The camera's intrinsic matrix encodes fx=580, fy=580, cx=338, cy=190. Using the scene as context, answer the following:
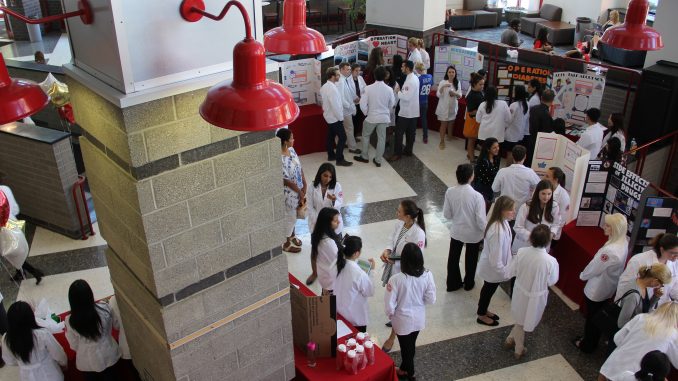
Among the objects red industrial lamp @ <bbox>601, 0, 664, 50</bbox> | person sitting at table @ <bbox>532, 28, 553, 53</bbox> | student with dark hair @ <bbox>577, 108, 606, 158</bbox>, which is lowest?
student with dark hair @ <bbox>577, 108, 606, 158</bbox>

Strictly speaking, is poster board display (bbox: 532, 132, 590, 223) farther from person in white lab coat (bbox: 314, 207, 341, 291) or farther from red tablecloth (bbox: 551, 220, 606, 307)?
person in white lab coat (bbox: 314, 207, 341, 291)

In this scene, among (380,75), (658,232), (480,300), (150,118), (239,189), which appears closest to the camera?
(150,118)

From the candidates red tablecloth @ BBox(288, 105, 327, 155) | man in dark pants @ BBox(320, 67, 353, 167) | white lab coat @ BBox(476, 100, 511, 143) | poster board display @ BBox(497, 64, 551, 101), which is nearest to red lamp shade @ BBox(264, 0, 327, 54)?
man in dark pants @ BBox(320, 67, 353, 167)

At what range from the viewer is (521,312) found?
490cm

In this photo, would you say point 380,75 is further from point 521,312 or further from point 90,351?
point 90,351

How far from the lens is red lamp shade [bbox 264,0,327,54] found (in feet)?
11.6

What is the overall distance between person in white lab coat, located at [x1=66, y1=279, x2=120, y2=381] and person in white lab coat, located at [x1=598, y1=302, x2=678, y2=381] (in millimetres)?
3566

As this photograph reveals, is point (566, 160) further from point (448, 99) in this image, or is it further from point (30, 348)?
point (30, 348)

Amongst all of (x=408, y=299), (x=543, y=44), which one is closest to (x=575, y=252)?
(x=408, y=299)

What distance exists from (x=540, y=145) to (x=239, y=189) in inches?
165

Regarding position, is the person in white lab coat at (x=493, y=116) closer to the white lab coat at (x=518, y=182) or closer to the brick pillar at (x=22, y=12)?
the white lab coat at (x=518, y=182)

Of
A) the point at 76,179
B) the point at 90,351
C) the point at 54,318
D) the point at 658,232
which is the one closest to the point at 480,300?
the point at 658,232

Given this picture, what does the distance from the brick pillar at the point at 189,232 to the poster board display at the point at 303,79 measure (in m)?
5.34

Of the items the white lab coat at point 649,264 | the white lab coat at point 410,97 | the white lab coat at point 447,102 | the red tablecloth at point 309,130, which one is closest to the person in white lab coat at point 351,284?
the white lab coat at point 649,264
